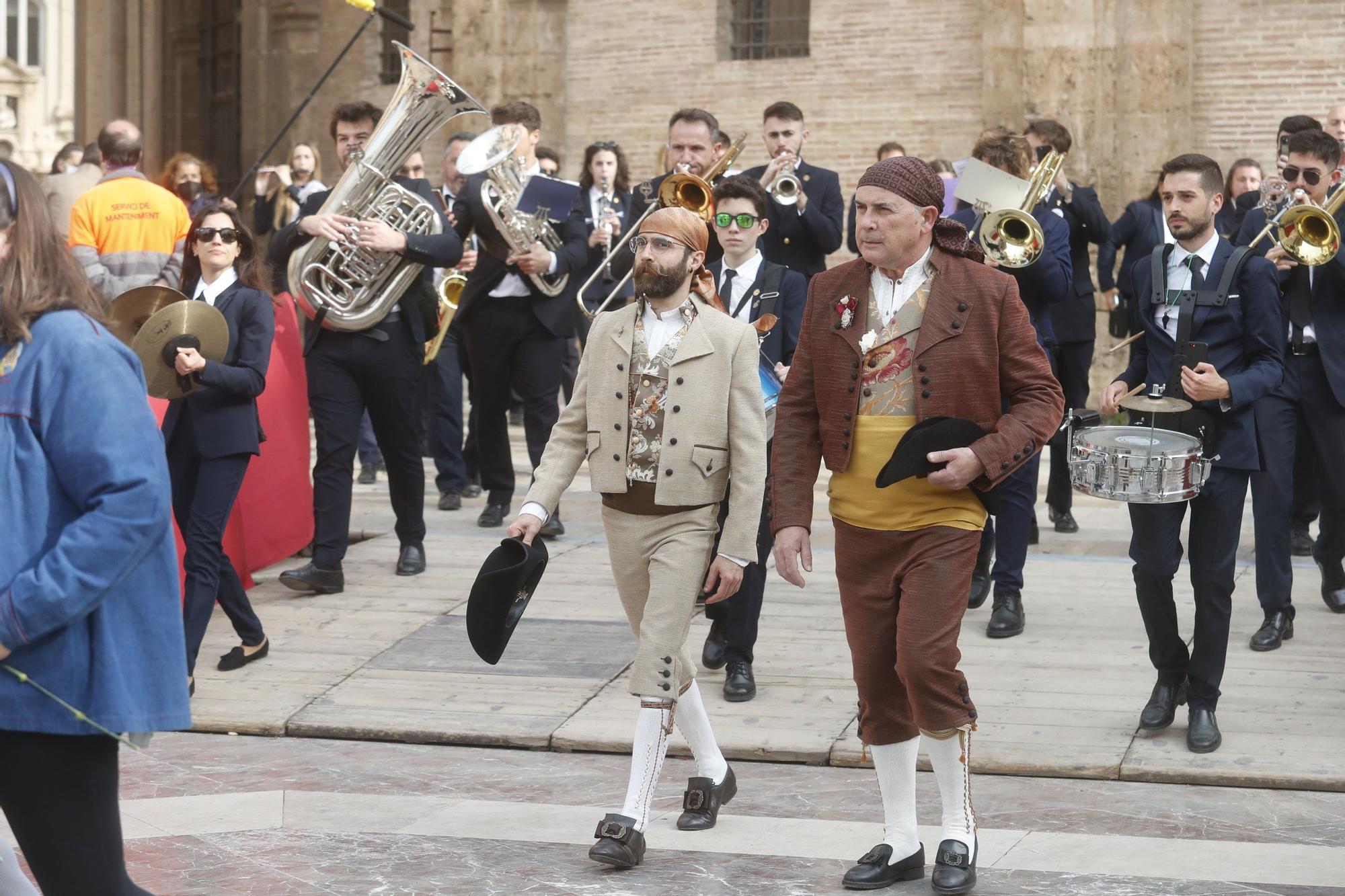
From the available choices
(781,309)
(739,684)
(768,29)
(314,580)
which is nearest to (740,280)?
(781,309)

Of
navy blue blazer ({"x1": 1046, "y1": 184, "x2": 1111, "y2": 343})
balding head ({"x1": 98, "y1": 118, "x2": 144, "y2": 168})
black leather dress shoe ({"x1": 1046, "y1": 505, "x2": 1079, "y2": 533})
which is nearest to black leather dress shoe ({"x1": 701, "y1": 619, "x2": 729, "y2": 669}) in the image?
Answer: navy blue blazer ({"x1": 1046, "y1": 184, "x2": 1111, "y2": 343})

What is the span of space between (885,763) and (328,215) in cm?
445

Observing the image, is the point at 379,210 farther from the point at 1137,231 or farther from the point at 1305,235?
the point at 1137,231

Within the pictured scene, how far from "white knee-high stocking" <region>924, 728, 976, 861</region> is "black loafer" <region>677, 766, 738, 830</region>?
0.85 meters

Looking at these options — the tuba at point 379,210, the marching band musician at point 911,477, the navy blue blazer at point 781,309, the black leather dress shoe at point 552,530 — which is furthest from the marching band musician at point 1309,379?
the black leather dress shoe at point 552,530

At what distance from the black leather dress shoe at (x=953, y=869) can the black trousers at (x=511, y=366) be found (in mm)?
5125

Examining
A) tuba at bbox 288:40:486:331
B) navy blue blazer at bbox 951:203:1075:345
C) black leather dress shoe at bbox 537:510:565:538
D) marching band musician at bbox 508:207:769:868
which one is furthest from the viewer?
black leather dress shoe at bbox 537:510:565:538

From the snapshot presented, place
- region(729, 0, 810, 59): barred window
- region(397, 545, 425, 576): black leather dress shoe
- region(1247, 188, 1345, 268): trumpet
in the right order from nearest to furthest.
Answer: region(1247, 188, 1345, 268): trumpet < region(397, 545, 425, 576): black leather dress shoe < region(729, 0, 810, 59): barred window

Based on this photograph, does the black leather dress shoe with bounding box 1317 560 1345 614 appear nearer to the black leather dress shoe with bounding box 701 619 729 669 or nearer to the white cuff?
the black leather dress shoe with bounding box 701 619 729 669

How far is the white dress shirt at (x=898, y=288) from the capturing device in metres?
4.97

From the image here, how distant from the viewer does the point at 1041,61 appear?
16.1 metres

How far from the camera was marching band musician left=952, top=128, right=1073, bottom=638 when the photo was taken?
779 centimetres

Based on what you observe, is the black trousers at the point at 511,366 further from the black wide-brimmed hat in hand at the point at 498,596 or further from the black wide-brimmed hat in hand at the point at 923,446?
the black wide-brimmed hat in hand at the point at 923,446

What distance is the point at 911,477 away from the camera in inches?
190
